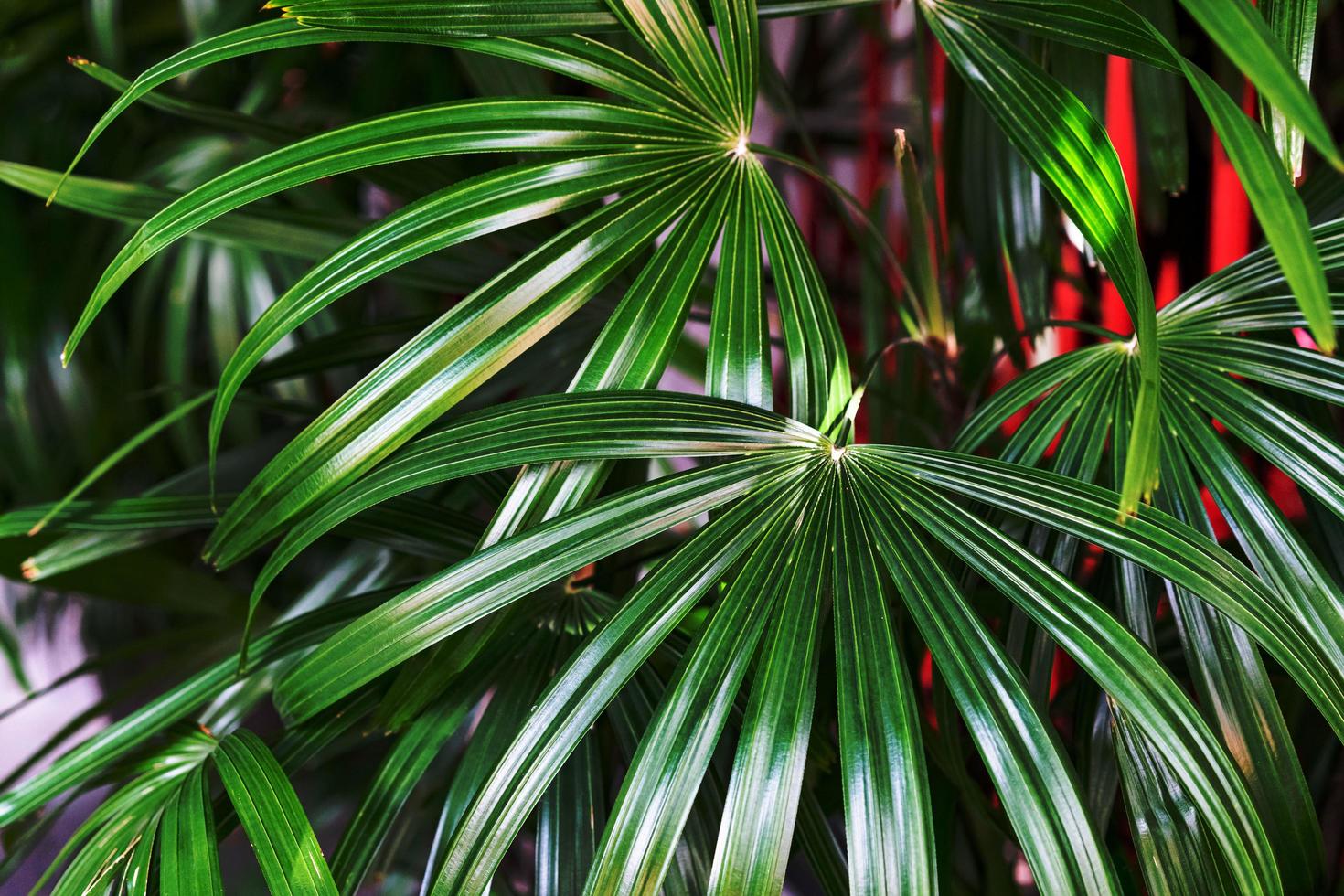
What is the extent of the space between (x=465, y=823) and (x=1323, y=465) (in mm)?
466

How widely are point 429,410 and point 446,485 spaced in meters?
0.33

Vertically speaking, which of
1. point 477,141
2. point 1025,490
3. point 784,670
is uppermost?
point 477,141

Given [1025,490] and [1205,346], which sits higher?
[1205,346]

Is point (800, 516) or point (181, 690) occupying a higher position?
point (800, 516)

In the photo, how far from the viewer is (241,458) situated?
2.72ft

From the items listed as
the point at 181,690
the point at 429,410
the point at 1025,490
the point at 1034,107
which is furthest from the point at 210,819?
the point at 1034,107

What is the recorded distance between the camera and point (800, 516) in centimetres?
49

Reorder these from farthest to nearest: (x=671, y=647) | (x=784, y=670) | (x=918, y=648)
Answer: (x=918, y=648) → (x=671, y=647) → (x=784, y=670)

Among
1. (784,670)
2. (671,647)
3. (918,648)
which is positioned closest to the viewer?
(784,670)

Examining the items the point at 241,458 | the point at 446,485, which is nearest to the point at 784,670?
the point at 446,485

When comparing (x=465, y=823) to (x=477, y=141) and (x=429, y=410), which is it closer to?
(x=429, y=410)

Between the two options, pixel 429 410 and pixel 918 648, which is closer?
pixel 429 410

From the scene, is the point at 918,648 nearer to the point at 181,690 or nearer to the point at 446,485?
the point at 446,485

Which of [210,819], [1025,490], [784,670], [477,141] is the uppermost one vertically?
[477,141]
